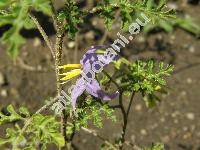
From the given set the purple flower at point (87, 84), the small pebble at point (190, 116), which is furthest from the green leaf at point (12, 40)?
the small pebble at point (190, 116)

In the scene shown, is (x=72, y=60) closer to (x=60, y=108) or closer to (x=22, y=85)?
(x=22, y=85)

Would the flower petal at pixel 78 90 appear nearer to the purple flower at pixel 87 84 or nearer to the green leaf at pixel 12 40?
the purple flower at pixel 87 84

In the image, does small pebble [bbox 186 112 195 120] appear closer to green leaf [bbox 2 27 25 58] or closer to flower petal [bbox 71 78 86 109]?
flower petal [bbox 71 78 86 109]

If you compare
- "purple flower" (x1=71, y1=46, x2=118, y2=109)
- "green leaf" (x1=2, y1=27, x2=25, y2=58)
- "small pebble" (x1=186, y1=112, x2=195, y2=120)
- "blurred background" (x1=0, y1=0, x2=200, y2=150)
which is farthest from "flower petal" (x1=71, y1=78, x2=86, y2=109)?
"small pebble" (x1=186, y1=112, x2=195, y2=120)

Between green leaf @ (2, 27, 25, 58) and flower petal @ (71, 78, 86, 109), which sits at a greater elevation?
green leaf @ (2, 27, 25, 58)

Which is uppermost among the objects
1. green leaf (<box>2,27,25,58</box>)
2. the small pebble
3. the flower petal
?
green leaf (<box>2,27,25,58</box>)

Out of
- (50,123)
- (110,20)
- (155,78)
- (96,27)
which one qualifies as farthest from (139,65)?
(96,27)

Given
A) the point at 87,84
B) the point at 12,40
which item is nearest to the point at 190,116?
the point at 87,84

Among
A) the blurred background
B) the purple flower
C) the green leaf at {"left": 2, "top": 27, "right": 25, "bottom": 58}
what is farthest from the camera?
the blurred background

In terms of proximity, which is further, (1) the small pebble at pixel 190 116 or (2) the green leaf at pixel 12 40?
(1) the small pebble at pixel 190 116

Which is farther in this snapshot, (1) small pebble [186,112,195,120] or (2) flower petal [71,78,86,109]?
(1) small pebble [186,112,195,120]
